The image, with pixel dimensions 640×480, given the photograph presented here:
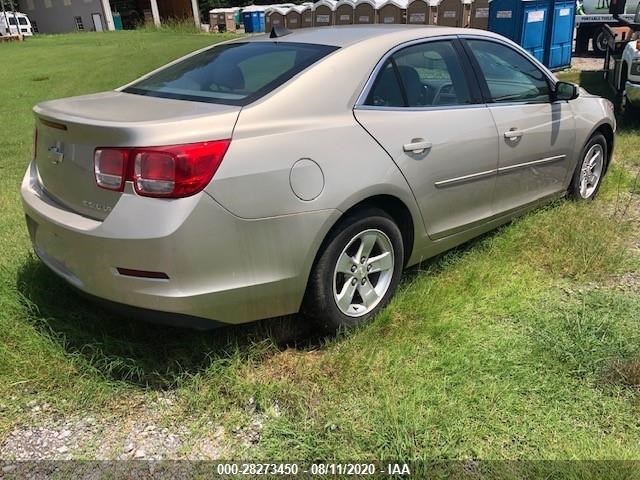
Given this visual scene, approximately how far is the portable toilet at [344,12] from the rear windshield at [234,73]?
17634 millimetres

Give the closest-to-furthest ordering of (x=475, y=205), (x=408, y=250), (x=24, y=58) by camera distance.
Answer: (x=408, y=250) → (x=475, y=205) → (x=24, y=58)

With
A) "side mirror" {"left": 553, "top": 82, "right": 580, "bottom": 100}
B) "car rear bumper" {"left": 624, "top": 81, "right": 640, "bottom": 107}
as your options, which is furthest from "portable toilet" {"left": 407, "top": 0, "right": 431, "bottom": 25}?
"side mirror" {"left": 553, "top": 82, "right": 580, "bottom": 100}

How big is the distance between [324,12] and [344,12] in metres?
1.08

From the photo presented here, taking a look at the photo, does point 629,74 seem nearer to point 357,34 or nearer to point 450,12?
point 357,34

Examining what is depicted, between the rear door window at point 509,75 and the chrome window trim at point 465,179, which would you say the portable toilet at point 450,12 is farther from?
the chrome window trim at point 465,179

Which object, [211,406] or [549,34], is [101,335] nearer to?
[211,406]

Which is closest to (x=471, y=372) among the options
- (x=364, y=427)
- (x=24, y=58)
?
(x=364, y=427)

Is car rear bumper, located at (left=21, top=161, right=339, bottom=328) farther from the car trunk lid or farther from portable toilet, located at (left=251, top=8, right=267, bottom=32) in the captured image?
portable toilet, located at (left=251, top=8, right=267, bottom=32)

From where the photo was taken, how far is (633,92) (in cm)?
753

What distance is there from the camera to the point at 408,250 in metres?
3.52

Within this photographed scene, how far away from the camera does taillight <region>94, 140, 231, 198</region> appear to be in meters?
2.46

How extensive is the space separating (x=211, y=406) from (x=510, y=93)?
2.85 m

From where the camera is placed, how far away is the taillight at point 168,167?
2.46 meters

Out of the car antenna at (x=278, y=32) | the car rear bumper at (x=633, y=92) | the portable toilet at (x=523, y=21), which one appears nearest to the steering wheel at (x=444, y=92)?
the car antenna at (x=278, y=32)
